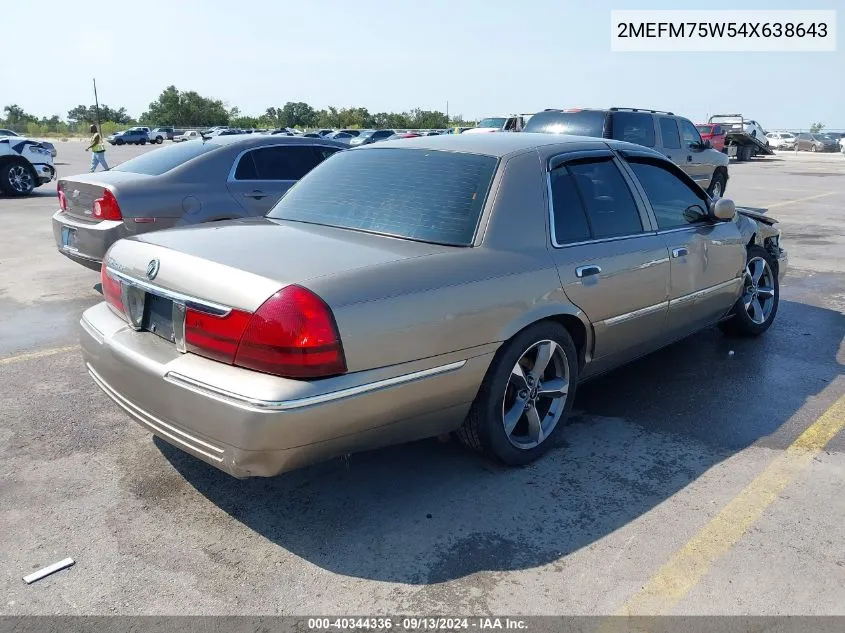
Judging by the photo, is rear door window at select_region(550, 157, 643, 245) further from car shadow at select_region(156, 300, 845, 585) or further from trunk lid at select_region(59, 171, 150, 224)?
trunk lid at select_region(59, 171, 150, 224)

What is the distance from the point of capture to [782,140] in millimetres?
46031

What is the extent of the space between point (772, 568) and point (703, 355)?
275 cm

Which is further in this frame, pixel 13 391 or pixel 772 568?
pixel 13 391

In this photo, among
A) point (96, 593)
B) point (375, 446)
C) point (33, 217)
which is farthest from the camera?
point (33, 217)

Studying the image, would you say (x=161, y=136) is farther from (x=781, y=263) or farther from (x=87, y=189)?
(x=781, y=263)

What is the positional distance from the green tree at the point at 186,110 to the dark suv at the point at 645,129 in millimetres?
82366

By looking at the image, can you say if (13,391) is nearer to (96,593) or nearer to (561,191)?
(96,593)

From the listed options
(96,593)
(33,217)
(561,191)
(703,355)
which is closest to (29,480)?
(96,593)

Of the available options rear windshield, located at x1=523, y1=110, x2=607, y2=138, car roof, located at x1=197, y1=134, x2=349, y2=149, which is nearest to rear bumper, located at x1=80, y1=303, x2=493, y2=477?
car roof, located at x1=197, y1=134, x2=349, y2=149

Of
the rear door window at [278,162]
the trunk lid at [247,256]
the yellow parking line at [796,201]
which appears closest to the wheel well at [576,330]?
the trunk lid at [247,256]

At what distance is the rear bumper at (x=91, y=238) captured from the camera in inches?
246

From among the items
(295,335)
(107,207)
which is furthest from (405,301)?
(107,207)

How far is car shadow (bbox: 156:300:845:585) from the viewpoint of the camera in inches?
116

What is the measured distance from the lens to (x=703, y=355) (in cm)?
541
